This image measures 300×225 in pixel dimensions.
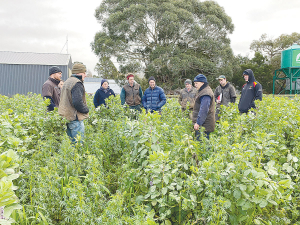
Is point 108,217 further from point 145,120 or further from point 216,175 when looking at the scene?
point 145,120

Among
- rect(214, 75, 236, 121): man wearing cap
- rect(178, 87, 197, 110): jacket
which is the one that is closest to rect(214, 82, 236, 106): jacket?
rect(214, 75, 236, 121): man wearing cap

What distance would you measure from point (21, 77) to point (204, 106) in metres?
25.4

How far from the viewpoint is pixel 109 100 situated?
568 cm

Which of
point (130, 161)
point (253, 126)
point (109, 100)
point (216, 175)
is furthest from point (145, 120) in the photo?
point (109, 100)

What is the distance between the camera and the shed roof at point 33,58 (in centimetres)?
2505

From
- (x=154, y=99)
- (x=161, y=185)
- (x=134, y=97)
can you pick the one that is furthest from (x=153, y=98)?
(x=161, y=185)

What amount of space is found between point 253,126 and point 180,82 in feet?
64.1

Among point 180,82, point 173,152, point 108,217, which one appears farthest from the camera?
point 180,82

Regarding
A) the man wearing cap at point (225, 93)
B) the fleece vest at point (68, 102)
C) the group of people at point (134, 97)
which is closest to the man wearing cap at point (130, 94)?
the group of people at point (134, 97)

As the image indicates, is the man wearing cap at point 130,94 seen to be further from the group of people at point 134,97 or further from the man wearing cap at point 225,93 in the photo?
the man wearing cap at point 225,93

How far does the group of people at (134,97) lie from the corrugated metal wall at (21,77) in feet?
66.3

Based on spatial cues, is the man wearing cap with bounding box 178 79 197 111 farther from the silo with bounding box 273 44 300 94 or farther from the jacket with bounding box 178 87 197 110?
the silo with bounding box 273 44 300 94

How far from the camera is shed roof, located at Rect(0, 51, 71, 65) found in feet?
82.2

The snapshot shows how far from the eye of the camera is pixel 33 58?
84.3 ft
